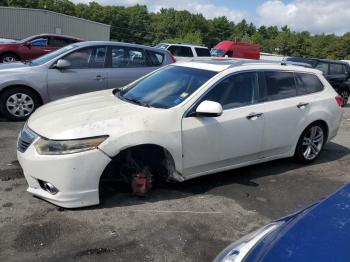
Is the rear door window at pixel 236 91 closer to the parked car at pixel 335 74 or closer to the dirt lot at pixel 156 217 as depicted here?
the dirt lot at pixel 156 217

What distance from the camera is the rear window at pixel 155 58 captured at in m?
9.14

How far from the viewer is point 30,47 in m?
14.7

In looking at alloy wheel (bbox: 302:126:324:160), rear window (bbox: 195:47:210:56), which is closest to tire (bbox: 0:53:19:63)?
rear window (bbox: 195:47:210:56)

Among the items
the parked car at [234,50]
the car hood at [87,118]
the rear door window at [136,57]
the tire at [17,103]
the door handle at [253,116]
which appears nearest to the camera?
the car hood at [87,118]

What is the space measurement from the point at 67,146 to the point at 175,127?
1178 millimetres

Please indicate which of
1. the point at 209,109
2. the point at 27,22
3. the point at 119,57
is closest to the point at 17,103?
the point at 119,57

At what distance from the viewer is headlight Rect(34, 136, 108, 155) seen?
4.03 metres

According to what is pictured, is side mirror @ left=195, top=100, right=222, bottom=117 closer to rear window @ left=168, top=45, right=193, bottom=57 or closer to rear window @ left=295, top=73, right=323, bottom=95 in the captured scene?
rear window @ left=295, top=73, right=323, bottom=95

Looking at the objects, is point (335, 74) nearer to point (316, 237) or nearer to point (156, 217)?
point (156, 217)

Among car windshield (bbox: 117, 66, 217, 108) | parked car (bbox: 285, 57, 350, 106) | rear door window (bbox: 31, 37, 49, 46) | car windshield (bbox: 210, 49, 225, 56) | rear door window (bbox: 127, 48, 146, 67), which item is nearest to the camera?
car windshield (bbox: 117, 66, 217, 108)

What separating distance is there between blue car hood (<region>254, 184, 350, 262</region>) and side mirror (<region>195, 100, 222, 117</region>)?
6.80 ft

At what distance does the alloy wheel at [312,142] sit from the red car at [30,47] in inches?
425

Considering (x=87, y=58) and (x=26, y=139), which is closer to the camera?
(x=26, y=139)

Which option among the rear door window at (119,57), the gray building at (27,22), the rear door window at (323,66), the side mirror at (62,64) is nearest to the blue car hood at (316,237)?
the side mirror at (62,64)
